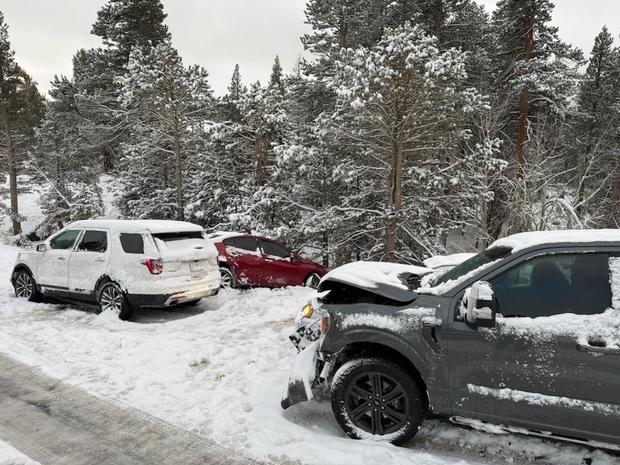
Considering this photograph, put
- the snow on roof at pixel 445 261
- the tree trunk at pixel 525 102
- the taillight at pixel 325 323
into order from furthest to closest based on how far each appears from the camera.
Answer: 1. the tree trunk at pixel 525 102
2. the snow on roof at pixel 445 261
3. the taillight at pixel 325 323

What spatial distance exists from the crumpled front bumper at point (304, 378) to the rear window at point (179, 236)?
4579mm

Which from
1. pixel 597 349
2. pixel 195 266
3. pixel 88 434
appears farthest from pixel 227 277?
pixel 597 349

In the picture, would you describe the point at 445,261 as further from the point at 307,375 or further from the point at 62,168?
the point at 62,168

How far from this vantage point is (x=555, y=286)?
3.41 meters

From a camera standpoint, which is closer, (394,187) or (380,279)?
(380,279)

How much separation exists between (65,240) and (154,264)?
2467mm

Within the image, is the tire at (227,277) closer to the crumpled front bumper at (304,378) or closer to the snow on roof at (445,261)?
the snow on roof at (445,261)

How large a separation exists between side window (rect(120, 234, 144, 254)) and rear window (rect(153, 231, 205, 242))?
0.96ft

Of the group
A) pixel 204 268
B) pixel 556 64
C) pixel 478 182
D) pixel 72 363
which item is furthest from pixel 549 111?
pixel 72 363

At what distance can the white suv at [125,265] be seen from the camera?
25.1ft

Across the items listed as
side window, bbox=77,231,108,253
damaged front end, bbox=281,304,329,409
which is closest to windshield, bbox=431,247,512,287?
damaged front end, bbox=281,304,329,409

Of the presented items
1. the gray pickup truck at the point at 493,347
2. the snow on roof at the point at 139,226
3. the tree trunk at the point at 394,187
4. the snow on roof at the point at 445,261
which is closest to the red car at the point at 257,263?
the snow on roof at the point at 139,226

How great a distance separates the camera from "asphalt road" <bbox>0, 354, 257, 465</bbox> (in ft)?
11.8

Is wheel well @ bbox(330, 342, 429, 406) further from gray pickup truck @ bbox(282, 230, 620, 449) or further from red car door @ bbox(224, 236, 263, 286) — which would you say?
red car door @ bbox(224, 236, 263, 286)
